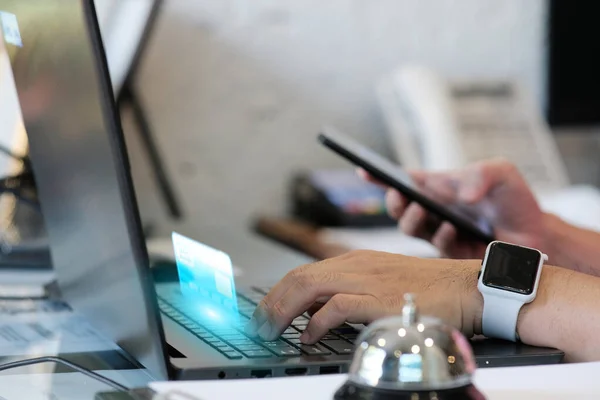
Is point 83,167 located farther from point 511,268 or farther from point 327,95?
point 327,95

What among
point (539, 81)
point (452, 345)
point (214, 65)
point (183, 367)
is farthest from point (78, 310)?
point (539, 81)

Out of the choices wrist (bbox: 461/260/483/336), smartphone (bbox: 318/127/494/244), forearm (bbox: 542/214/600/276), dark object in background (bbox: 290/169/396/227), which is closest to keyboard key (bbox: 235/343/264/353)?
wrist (bbox: 461/260/483/336)

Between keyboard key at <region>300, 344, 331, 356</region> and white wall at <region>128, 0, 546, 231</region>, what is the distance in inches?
47.4

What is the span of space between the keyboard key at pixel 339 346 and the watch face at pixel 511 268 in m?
0.12

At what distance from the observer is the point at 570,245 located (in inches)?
41.9

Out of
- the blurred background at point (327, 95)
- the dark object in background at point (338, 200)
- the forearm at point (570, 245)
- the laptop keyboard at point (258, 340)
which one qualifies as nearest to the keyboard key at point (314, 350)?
the laptop keyboard at point (258, 340)

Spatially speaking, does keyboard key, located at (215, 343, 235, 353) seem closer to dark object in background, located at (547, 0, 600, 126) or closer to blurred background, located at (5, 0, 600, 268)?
blurred background, located at (5, 0, 600, 268)

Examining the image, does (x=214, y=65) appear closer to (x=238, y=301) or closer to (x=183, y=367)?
(x=238, y=301)

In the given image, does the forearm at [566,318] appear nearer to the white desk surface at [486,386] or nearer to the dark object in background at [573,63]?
the white desk surface at [486,386]

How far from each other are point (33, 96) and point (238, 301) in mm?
255

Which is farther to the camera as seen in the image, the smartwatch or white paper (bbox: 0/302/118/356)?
white paper (bbox: 0/302/118/356)

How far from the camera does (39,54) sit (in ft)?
2.43

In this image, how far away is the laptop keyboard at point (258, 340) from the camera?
653 millimetres

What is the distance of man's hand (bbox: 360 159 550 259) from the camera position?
1.11 metres
